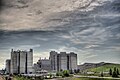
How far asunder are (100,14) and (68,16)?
1.53ft

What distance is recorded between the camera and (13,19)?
8.94ft

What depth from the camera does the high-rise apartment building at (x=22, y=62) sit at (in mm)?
2943

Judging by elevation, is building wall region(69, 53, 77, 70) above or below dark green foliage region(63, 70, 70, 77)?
above

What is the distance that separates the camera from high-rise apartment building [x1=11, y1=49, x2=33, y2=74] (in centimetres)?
294

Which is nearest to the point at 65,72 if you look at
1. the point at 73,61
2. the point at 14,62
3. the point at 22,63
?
the point at 73,61

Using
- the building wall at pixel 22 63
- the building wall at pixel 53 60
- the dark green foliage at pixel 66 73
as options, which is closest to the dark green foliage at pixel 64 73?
the dark green foliage at pixel 66 73

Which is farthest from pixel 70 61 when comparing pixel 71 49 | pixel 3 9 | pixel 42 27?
Result: pixel 3 9

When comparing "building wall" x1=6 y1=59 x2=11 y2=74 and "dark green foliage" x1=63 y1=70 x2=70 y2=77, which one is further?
"dark green foliage" x1=63 y1=70 x2=70 y2=77

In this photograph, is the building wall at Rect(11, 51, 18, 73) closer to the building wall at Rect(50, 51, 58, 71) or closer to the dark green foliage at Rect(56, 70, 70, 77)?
the building wall at Rect(50, 51, 58, 71)

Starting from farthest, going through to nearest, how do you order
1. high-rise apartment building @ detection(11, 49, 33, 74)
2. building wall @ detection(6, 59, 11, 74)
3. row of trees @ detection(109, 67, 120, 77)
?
row of trees @ detection(109, 67, 120, 77) → high-rise apartment building @ detection(11, 49, 33, 74) → building wall @ detection(6, 59, 11, 74)

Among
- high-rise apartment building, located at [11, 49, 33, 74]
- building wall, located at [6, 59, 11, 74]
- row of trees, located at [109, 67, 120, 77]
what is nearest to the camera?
building wall, located at [6, 59, 11, 74]

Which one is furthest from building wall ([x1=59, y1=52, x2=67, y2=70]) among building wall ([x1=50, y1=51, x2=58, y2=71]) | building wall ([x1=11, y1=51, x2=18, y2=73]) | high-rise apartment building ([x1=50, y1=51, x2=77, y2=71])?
building wall ([x1=11, y1=51, x2=18, y2=73])

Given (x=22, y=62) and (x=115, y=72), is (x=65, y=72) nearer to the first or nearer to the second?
(x=22, y=62)

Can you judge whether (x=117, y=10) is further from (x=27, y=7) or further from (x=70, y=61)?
(x=27, y=7)
